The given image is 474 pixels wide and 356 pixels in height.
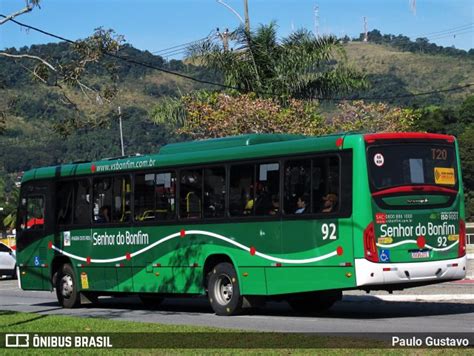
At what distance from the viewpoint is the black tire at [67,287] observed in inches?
880

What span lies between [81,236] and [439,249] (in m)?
8.41

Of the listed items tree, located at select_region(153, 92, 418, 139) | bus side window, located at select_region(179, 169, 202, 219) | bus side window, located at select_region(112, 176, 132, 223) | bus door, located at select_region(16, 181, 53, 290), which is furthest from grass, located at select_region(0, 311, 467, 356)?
tree, located at select_region(153, 92, 418, 139)

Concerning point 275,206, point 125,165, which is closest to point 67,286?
point 125,165

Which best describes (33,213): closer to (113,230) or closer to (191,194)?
(113,230)

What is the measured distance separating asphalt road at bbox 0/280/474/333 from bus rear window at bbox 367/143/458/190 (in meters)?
2.23

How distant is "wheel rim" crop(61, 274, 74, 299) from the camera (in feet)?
73.8

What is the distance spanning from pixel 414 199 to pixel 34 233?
1011 cm

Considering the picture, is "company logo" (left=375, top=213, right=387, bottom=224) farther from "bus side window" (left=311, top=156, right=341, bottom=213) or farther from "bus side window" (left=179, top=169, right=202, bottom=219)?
"bus side window" (left=179, top=169, right=202, bottom=219)

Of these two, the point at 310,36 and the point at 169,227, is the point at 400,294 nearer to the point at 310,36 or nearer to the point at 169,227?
the point at 169,227

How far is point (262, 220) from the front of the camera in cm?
1797

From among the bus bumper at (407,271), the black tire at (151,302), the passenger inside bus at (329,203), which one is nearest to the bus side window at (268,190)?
the passenger inside bus at (329,203)

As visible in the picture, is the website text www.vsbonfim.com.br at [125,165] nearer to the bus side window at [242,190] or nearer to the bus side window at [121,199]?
the bus side window at [121,199]

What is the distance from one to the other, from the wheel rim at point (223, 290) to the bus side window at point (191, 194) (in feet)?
4.30

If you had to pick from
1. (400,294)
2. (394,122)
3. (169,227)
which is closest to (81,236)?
(169,227)
